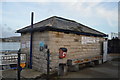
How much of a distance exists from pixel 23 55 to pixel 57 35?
305 cm

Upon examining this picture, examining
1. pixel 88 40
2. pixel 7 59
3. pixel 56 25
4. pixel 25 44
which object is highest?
pixel 56 25

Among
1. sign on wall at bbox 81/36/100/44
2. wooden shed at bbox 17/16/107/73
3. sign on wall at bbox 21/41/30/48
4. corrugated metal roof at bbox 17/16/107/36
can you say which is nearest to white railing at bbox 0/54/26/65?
wooden shed at bbox 17/16/107/73

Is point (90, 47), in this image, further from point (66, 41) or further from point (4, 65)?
point (4, 65)

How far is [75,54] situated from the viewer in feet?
24.4

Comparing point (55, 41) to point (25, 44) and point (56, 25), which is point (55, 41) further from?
point (25, 44)

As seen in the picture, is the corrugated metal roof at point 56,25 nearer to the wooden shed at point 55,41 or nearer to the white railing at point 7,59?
the wooden shed at point 55,41

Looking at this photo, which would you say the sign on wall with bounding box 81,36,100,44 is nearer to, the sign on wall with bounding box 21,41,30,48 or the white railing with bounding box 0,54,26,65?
the sign on wall with bounding box 21,41,30,48

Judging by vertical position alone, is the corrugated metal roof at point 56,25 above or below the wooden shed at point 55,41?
above

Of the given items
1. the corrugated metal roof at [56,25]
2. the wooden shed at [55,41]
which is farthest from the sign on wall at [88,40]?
the corrugated metal roof at [56,25]

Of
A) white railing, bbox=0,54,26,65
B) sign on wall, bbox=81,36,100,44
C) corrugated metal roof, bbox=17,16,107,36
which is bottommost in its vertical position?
white railing, bbox=0,54,26,65

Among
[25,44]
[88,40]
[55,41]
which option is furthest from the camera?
[88,40]

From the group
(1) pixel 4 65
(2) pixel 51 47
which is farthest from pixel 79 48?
(1) pixel 4 65

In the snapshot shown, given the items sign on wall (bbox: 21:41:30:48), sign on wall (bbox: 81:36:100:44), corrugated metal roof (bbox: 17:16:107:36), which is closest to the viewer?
corrugated metal roof (bbox: 17:16:107:36)

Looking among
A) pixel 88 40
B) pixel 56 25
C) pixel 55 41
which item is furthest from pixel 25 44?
pixel 88 40
